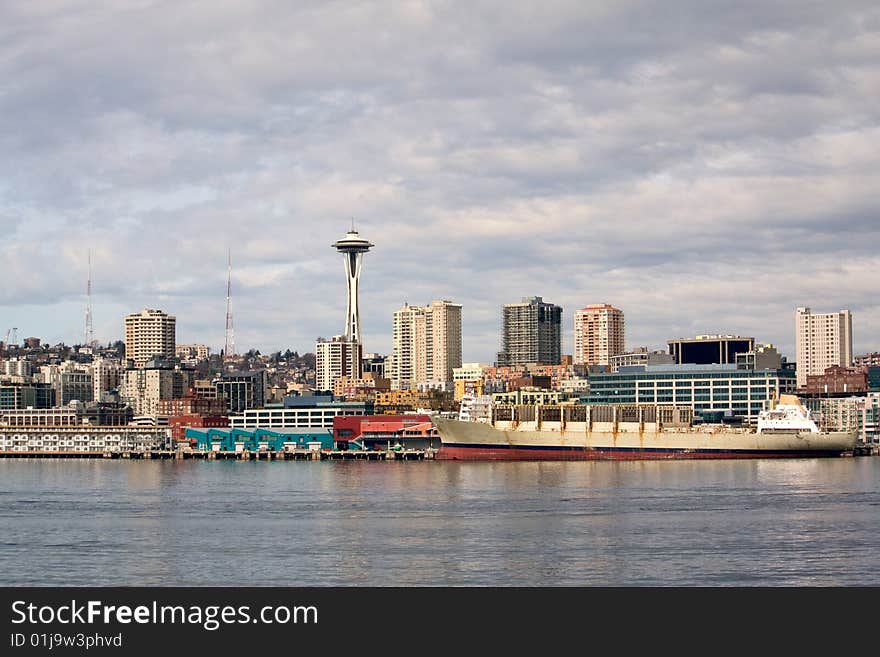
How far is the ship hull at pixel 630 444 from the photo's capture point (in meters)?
101

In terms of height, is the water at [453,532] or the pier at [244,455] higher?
the water at [453,532]

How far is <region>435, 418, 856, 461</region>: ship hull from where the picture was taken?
331 ft

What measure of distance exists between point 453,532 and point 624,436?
61.4m

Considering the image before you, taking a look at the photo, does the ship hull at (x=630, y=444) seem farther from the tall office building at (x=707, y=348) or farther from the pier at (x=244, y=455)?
the tall office building at (x=707, y=348)

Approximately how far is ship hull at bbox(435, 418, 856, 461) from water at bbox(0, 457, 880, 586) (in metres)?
23.8

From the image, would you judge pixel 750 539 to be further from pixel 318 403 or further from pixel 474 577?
pixel 318 403

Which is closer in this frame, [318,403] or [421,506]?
[421,506]

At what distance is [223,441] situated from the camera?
13400 cm
